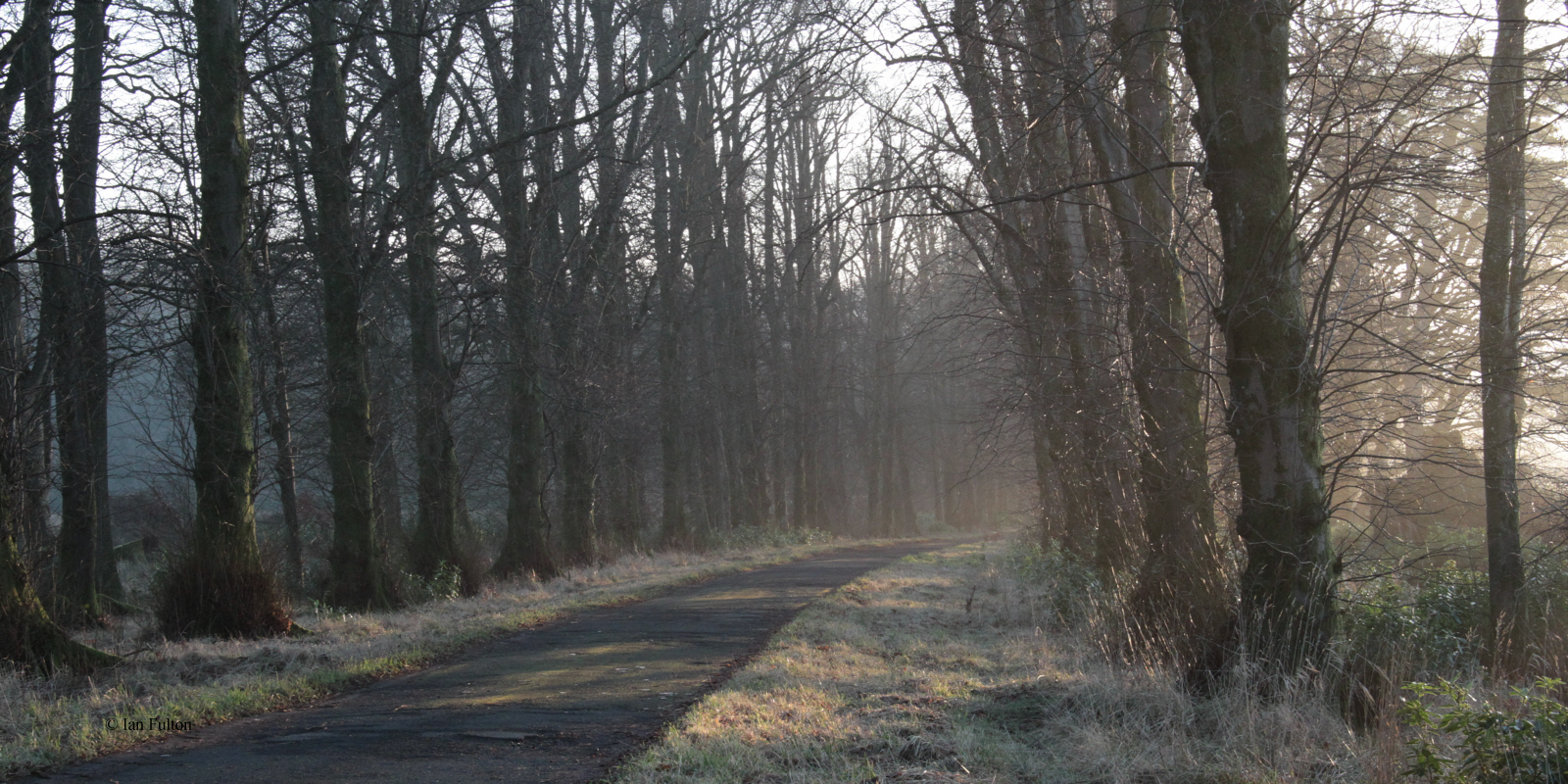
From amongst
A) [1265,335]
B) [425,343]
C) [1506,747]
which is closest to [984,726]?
[1506,747]

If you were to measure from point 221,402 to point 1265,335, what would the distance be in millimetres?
8650

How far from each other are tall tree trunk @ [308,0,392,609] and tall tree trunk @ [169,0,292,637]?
1.97m

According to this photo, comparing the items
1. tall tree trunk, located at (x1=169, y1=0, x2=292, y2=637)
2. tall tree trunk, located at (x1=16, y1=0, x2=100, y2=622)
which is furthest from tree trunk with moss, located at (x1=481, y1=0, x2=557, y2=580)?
tall tree trunk, located at (x1=16, y1=0, x2=100, y2=622)

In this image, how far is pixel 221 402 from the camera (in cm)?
888

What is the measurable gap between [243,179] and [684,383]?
1693 cm

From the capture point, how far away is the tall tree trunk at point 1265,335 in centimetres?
554

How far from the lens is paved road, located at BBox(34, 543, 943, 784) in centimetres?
475

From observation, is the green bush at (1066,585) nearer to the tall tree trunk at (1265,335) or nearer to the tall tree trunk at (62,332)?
the tall tree trunk at (1265,335)

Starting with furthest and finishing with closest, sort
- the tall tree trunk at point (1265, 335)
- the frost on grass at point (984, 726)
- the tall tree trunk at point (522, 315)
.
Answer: the tall tree trunk at point (522, 315)
the tall tree trunk at point (1265, 335)
the frost on grass at point (984, 726)

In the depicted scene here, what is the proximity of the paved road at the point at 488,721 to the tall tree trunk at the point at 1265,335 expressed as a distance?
3.74 metres

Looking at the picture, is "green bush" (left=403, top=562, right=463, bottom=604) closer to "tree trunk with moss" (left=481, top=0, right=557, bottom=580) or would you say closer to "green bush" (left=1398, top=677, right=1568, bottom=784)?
"tree trunk with moss" (left=481, top=0, right=557, bottom=580)

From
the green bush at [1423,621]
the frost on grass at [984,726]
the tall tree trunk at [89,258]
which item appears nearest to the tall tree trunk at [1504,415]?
the green bush at [1423,621]

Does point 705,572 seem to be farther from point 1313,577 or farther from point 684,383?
point 1313,577

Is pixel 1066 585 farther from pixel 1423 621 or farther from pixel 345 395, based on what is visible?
pixel 345 395
